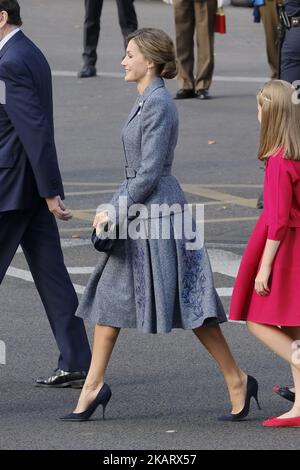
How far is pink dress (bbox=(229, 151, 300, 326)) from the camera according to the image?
639 cm

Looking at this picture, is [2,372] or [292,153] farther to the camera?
[2,372]

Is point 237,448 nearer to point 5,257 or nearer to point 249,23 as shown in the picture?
point 5,257

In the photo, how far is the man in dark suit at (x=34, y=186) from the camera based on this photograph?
6.87 metres

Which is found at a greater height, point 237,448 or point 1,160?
point 1,160

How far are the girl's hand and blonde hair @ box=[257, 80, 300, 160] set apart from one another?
494 millimetres

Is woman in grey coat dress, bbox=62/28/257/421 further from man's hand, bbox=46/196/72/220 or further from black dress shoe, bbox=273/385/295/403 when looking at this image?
man's hand, bbox=46/196/72/220

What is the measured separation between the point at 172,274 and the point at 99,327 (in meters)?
0.41

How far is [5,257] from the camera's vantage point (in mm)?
7113

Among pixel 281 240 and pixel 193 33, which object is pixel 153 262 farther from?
pixel 193 33

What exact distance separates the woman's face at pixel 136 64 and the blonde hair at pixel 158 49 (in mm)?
20

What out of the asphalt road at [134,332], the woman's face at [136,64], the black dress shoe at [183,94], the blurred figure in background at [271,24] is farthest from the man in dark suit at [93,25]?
the woman's face at [136,64]
